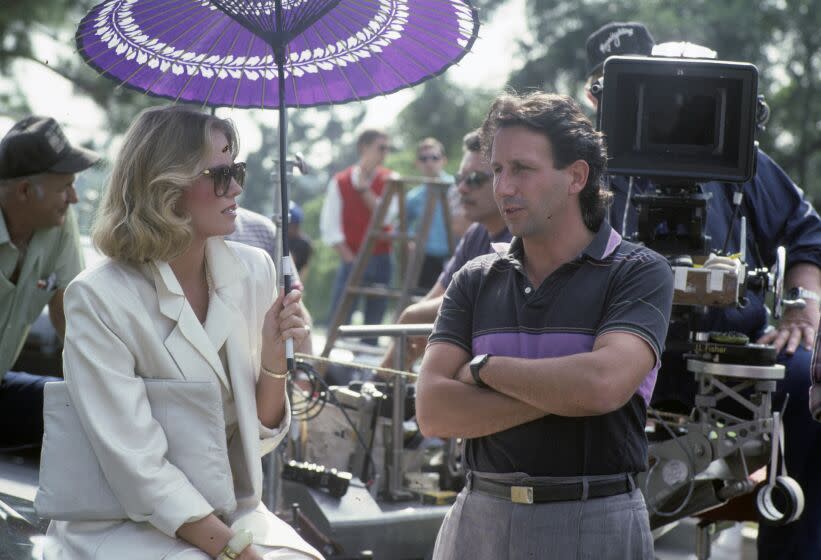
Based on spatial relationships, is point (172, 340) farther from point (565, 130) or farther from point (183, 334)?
point (565, 130)

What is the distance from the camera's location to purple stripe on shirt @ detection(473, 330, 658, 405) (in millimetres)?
2738

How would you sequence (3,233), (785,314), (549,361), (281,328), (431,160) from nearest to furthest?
(549,361) → (281,328) → (785,314) → (3,233) → (431,160)

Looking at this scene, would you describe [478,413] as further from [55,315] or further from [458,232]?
[458,232]

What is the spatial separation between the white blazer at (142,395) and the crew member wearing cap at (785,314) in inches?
70.1

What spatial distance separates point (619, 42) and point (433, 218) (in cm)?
381

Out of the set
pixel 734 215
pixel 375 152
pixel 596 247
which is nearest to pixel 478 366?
pixel 596 247

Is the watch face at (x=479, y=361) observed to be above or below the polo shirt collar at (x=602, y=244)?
below

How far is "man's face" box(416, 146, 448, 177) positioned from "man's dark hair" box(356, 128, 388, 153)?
0.37 meters

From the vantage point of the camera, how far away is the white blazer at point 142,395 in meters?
2.77

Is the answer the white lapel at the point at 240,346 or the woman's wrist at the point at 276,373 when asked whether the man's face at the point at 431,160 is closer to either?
the white lapel at the point at 240,346

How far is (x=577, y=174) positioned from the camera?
2.88m

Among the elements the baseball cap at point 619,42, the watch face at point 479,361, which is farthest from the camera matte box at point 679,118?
the watch face at point 479,361

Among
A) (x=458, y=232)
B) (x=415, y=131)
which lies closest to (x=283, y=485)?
(x=458, y=232)

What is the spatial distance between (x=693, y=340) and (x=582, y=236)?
1.20 meters
